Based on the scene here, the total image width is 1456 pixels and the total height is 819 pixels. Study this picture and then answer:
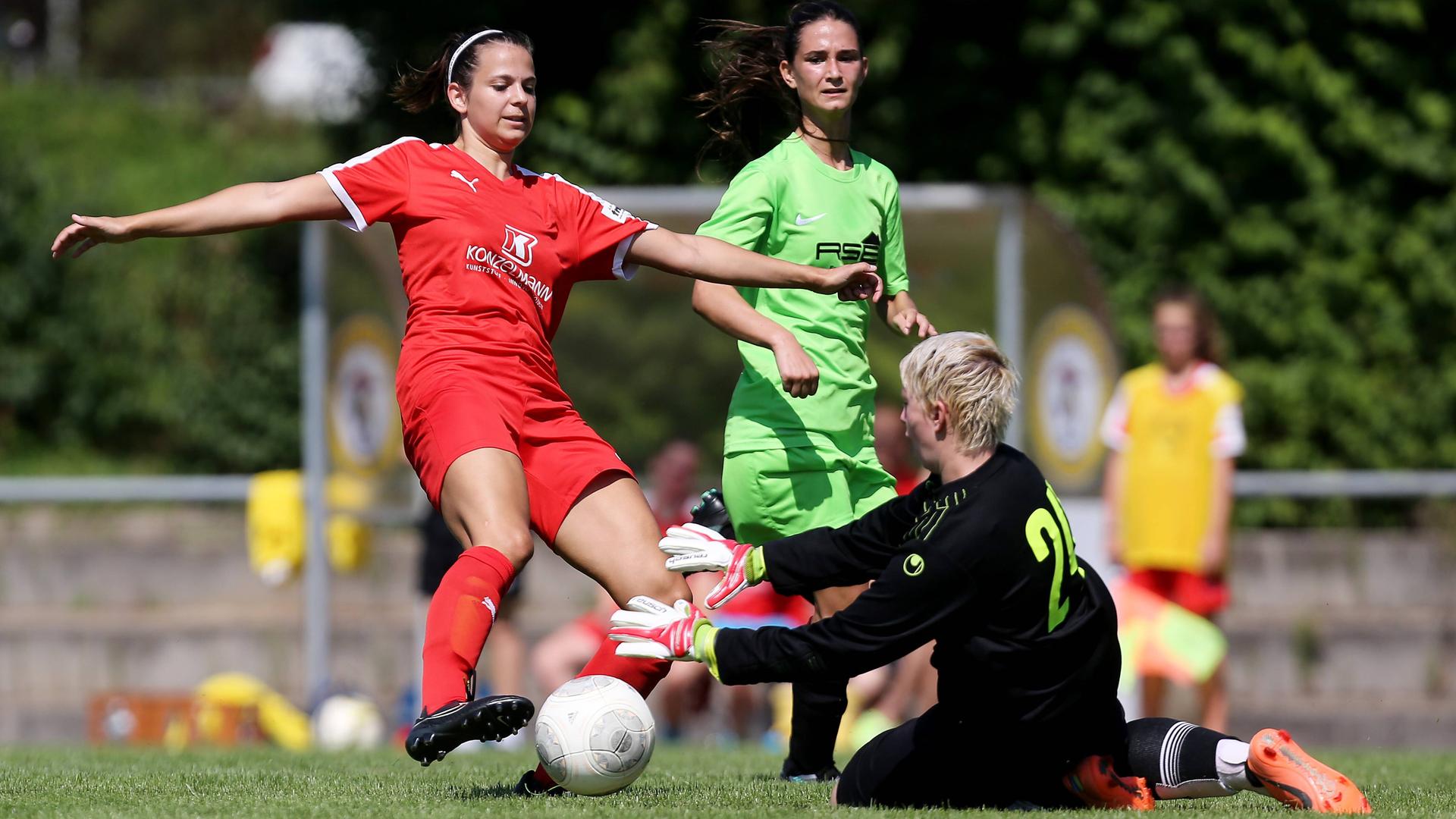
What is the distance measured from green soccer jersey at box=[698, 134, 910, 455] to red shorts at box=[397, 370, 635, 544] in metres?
0.64

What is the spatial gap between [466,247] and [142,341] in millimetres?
10055

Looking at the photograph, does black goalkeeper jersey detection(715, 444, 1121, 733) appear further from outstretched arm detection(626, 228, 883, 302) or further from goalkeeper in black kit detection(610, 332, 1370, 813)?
outstretched arm detection(626, 228, 883, 302)

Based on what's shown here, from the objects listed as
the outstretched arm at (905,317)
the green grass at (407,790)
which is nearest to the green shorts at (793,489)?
the outstretched arm at (905,317)

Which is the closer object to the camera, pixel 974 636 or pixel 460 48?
pixel 974 636

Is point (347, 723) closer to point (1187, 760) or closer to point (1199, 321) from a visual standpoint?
point (1199, 321)

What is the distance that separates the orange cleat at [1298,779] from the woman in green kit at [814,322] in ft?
4.72

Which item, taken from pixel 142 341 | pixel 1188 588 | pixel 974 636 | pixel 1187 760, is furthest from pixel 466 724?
pixel 142 341

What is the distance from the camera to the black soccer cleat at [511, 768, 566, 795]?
4.83 meters

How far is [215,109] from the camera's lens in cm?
2262

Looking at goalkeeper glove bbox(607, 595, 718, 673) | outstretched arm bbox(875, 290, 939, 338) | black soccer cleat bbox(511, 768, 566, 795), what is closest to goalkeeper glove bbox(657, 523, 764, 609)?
goalkeeper glove bbox(607, 595, 718, 673)

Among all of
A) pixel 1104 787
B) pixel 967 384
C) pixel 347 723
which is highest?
pixel 967 384

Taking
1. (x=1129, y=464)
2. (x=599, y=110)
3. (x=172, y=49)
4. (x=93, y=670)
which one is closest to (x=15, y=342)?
(x=93, y=670)

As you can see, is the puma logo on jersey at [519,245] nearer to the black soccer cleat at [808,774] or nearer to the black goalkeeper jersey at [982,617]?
the black goalkeeper jersey at [982,617]

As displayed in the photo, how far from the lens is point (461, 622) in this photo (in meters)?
4.47
